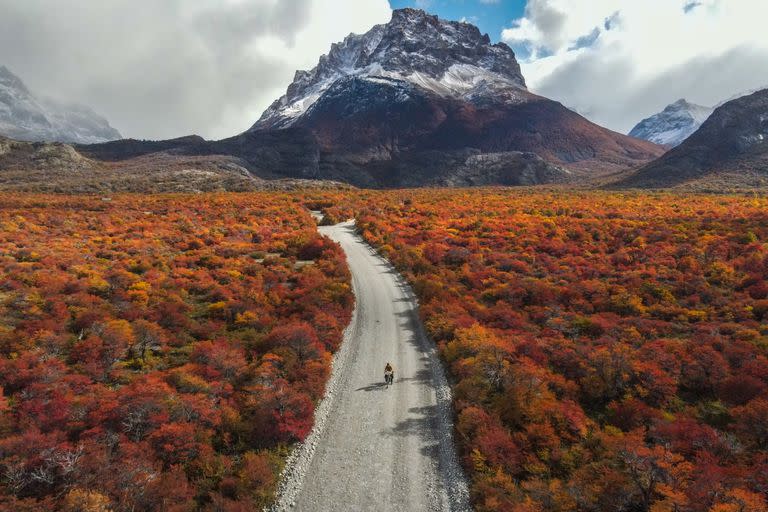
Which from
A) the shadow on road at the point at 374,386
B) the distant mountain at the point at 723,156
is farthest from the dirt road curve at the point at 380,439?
the distant mountain at the point at 723,156

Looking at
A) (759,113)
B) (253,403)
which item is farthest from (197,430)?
(759,113)

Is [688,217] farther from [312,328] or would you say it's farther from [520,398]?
[312,328]

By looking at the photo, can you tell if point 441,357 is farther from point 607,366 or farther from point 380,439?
point 607,366

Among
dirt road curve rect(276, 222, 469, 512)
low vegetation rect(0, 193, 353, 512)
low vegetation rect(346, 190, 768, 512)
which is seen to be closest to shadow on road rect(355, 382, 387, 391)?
dirt road curve rect(276, 222, 469, 512)

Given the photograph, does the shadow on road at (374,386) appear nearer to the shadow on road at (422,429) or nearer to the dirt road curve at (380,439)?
the dirt road curve at (380,439)

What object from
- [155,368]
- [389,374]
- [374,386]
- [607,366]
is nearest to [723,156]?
[607,366]

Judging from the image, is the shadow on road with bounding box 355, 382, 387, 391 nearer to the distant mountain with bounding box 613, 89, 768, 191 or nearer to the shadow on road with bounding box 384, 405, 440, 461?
the shadow on road with bounding box 384, 405, 440, 461
